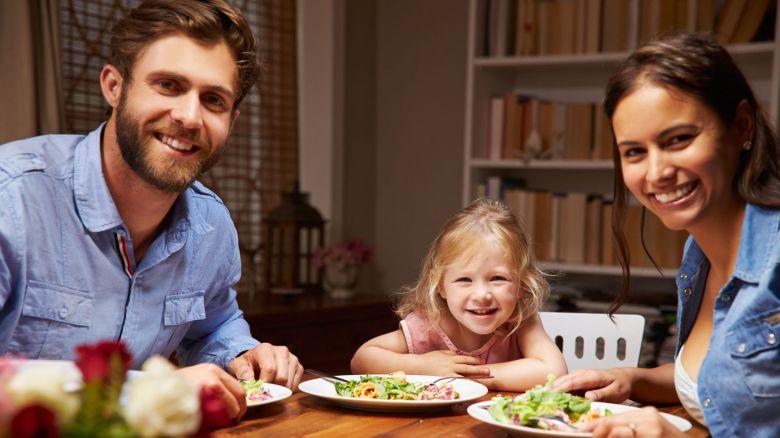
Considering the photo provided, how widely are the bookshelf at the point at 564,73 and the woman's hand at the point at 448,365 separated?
5.80ft

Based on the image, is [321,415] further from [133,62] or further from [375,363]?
[133,62]

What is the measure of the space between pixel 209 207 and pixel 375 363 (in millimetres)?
504

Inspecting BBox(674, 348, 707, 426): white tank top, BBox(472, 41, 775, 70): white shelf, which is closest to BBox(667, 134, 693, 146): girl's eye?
BBox(674, 348, 707, 426): white tank top

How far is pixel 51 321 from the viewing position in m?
1.43

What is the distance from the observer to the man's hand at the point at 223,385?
3.76 ft

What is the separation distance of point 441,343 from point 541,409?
0.66m

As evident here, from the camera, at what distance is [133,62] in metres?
1.53

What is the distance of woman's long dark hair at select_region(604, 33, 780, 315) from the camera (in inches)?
49.8

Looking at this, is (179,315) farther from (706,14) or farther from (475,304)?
(706,14)

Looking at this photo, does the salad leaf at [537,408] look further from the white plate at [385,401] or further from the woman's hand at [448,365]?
the woman's hand at [448,365]

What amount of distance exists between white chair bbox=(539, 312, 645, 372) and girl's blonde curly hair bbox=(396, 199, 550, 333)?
0.14m

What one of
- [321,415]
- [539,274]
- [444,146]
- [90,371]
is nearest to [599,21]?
[444,146]

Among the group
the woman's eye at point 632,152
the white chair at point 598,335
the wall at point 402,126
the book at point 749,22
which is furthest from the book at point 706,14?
the woman's eye at point 632,152

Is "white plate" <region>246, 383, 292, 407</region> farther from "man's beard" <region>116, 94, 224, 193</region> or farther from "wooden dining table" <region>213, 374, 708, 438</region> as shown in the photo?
"man's beard" <region>116, 94, 224, 193</region>
